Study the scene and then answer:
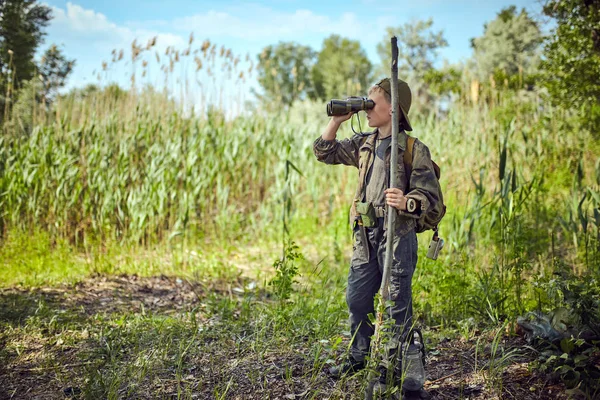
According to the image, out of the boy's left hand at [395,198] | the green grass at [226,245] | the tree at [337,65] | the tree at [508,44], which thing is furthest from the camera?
the tree at [337,65]

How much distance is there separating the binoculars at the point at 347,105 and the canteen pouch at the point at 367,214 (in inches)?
17.6

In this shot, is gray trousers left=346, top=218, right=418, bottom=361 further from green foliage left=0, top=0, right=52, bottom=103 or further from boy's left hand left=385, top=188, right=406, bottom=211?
green foliage left=0, top=0, right=52, bottom=103

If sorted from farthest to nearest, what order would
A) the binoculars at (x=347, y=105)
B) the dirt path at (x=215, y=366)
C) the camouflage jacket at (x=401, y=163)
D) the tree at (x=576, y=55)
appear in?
the tree at (x=576, y=55)
the dirt path at (x=215, y=366)
the binoculars at (x=347, y=105)
the camouflage jacket at (x=401, y=163)

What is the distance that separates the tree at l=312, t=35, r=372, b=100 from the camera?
117ft

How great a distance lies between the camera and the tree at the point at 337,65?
3553 centimetres

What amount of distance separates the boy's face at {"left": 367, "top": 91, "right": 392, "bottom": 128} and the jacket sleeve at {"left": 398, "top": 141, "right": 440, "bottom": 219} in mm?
201

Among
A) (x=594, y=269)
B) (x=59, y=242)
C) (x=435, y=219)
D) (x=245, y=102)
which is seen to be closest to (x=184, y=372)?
(x=435, y=219)

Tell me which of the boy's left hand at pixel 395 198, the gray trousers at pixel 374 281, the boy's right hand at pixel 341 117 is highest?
the boy's right hand at pixel 341 117

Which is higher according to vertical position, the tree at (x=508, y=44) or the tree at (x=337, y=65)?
the tree at (x=337, y=65)

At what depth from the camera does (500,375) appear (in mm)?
2377

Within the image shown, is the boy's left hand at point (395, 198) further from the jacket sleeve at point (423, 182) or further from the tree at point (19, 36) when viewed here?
the tree at point (19, 36)

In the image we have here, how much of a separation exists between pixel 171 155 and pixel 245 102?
6.80 feet

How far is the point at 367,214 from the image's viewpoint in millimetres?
2254

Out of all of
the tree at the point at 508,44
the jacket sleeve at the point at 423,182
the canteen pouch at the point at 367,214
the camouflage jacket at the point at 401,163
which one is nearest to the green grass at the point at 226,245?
Answer: the canteen pouch at the point at 367,214
